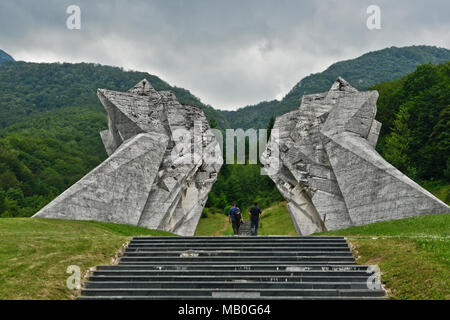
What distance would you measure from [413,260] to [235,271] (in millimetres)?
3717

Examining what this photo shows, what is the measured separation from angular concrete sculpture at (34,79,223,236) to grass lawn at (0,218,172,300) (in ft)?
8.28

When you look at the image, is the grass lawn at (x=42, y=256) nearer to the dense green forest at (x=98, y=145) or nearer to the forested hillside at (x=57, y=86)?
the dense green forest at (x=98, y=145)

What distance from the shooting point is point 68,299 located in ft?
26.5

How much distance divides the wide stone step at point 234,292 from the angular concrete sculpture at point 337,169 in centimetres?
875

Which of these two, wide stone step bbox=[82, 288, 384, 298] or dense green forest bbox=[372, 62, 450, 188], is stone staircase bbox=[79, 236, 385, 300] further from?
dense green forest bbox=[372, 62, 450, 188]

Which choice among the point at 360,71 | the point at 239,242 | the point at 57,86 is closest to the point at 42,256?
the point at 239,242

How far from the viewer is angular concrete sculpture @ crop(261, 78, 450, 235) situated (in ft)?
54.7

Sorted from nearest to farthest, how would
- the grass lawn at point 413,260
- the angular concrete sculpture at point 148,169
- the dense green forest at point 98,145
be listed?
the grass lawn at point 413,260 → the angular concrete sculpture at point 148,169 → the dense green forest at point 98,145

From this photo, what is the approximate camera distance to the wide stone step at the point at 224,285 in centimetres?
851

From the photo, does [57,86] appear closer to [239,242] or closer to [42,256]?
[239,242]

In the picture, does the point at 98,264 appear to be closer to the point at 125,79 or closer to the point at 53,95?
the point at 53,95

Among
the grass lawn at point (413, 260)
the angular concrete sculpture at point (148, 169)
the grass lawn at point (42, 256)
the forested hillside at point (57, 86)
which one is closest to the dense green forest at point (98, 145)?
the forested hillside at point (57, 86)

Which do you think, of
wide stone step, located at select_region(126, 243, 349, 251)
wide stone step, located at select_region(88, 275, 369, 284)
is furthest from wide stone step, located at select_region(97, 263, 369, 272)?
wide stone step, located at select_region(126, 243, 349, 251)
